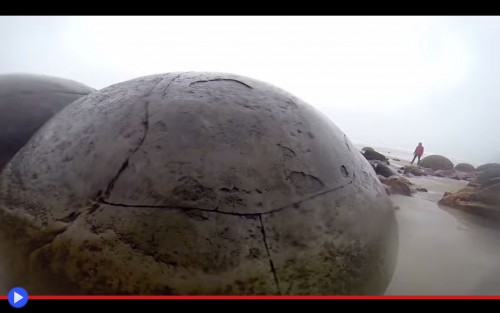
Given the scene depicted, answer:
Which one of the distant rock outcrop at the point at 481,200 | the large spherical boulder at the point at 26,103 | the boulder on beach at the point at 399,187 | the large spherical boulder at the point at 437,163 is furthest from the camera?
the large spherical boulder at the point at 437,163

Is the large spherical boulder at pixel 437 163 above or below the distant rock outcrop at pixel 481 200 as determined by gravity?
below

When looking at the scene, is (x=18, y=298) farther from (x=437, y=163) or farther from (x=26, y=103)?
(x=437, y=163)

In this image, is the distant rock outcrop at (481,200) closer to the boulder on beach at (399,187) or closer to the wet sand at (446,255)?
the wet sand at (446,255)

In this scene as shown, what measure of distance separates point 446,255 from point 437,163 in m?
10.9

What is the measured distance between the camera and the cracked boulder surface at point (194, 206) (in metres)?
1.42

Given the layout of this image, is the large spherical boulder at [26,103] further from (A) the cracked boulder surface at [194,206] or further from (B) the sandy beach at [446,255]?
(B) the sandy beach at [446,255]

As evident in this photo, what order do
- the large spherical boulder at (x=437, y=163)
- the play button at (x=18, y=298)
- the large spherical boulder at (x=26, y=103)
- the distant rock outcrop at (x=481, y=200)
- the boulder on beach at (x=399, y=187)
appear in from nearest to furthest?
1. the play button at (x=18, y=298)
2. the large spherical boulder at (x=26, y=103)
3. the distant rock outcrop at (x=481, y=200)
4. the boulder on beach at (x=399, y=187)
5. the large spherical boulder at (x=437, y=163)

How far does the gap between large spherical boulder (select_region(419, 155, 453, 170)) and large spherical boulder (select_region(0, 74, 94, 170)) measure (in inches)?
499

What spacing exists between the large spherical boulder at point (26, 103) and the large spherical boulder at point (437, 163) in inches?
499

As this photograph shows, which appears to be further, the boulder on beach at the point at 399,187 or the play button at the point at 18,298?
the boulder on beach at the point at 399,187

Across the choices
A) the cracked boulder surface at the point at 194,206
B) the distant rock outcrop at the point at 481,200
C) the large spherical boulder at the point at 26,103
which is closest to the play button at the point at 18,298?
the cracked boulder surface at the point at 194,206

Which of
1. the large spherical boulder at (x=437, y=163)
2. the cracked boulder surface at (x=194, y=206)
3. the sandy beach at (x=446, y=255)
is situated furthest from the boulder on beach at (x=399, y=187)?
the large spherical boulder at (x=437, y=163)

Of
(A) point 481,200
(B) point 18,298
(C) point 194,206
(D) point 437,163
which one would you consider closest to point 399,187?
(A) point 481,200

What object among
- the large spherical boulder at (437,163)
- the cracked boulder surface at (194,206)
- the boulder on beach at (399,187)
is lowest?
the large spherical boulder at (437,163)
